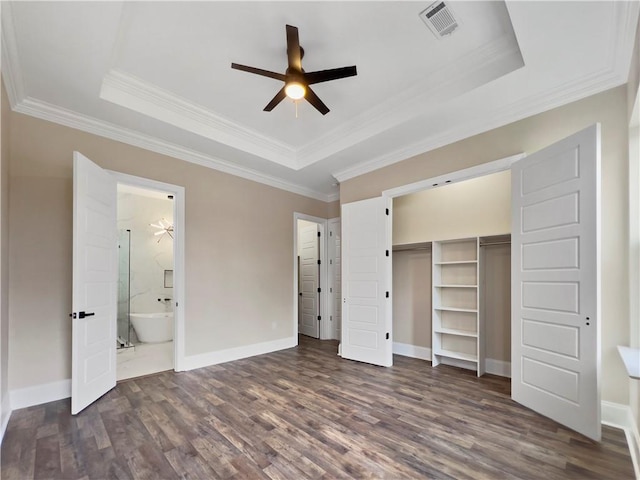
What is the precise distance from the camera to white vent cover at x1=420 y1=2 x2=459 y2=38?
217cm

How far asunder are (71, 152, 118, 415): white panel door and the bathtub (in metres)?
2.47

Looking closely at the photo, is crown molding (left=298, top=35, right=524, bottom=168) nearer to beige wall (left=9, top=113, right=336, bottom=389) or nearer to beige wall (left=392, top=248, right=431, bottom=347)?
beige wall (left=9, top=113, right=336, bottom=389)

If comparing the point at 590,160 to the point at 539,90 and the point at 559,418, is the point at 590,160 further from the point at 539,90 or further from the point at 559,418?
the point at 559,418

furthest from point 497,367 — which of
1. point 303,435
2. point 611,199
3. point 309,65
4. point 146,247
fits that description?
point 146,247

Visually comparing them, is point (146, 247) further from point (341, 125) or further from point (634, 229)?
point (634, 229)

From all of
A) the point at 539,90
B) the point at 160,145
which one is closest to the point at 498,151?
the point at 539,90

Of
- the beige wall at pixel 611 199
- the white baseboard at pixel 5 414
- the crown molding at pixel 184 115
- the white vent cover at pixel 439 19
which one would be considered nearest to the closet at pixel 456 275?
the beige wall at pixel 611 199

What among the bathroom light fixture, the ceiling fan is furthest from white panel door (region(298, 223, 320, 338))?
the ceiling fan

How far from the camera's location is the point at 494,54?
8.52 ft

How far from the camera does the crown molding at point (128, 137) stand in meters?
3.01

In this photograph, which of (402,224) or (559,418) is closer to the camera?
(559,418)

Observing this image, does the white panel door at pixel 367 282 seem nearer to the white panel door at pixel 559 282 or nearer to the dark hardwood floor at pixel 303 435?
the dark hardwood floor at pixel 303 435

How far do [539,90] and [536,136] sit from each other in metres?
0.43

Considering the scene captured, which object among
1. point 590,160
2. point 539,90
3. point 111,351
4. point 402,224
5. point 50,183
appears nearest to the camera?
point 590,160
